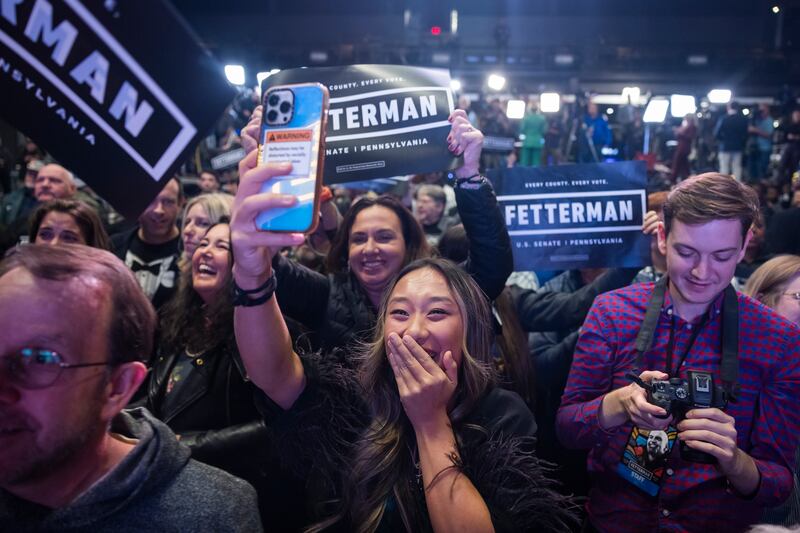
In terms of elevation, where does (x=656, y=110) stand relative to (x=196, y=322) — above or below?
above

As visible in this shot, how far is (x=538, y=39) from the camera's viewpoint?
2283 cm

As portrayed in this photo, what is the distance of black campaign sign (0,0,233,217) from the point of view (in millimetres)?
1390

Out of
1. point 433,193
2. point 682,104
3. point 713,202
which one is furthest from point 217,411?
point 682,104

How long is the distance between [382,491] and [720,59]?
76.3ft

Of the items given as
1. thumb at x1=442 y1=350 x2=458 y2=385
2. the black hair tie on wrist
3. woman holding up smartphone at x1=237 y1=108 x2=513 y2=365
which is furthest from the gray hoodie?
woman holding up smartphone at x1=237 y1=108 x2=513 y2=365

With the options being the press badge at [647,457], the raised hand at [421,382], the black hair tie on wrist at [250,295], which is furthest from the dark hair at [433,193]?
the black hair tie on wrist at [250,295]

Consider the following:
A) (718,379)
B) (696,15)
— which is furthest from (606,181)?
(696,15)

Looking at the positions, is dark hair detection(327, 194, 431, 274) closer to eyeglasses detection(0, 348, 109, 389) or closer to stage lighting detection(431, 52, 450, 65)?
eyeglasses detection(0, 348, 109, 389)

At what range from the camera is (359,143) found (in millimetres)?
2395

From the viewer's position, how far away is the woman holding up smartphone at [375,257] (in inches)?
89.4

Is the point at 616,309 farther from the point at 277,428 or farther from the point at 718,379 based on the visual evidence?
the point at 277,428

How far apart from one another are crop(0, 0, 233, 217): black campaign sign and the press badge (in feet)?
4.81

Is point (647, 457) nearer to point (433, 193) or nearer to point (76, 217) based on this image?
point (76, 217)

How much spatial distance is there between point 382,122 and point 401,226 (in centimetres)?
47
